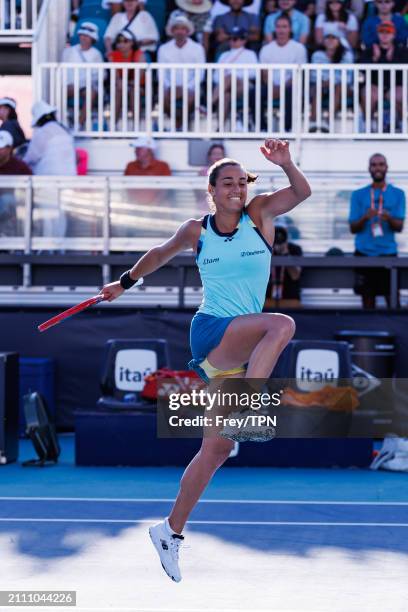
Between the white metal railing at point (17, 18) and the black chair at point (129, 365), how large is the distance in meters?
7.12

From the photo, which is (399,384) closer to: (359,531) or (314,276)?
(314,276)

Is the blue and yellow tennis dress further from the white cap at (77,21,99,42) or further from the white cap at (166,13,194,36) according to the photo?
the white cap at (77,21,99,42)

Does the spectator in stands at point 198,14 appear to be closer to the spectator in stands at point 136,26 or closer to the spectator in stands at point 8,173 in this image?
the spectator in stands at point 136,26

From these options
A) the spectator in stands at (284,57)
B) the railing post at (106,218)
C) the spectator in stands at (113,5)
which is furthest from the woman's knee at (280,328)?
the spectator in stands at (113,5)

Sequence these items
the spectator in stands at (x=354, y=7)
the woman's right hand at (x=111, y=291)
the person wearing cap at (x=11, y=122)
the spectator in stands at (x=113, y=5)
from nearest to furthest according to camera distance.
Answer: the woman's right hand at (x=111, y=291) < the person wearing cap at (x=11, y=122) < the spectator in stands at (x=354, y=7) < the spectator in stands at (x=113, y=5)

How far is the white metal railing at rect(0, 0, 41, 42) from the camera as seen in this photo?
1873 cm

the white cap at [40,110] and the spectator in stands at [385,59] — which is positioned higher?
the spectator in stands at [385,59]

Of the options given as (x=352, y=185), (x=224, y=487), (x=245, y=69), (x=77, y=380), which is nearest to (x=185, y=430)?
(x=224, y=487)

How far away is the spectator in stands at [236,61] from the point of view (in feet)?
58.1

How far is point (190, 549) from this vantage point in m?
7.92

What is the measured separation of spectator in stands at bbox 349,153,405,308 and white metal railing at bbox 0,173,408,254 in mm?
812

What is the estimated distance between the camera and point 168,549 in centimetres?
662

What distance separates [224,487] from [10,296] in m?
5.94

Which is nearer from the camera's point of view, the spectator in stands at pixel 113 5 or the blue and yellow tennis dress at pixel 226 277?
the blue and yellow tennis dress at pixel 226 277
